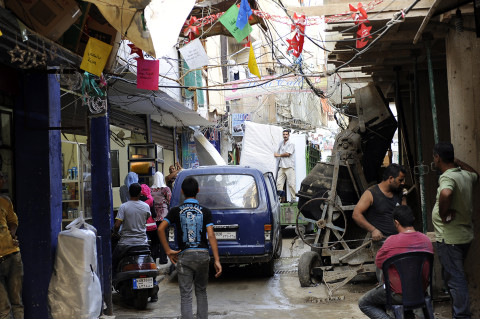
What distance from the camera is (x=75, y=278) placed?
6.62m

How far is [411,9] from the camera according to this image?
720 cm

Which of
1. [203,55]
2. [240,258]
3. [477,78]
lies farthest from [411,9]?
[240,258]

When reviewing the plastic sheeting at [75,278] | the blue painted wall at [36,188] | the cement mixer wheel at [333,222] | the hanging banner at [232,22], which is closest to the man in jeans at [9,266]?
the plastic sheeting at [75,278]

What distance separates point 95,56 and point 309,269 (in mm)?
5209

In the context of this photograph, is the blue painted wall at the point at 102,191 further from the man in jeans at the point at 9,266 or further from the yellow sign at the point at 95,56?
the yellow sign at the point at 95,56

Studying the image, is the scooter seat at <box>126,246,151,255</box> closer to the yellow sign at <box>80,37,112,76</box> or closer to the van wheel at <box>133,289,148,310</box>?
the van wheel at <box>133,289,148,310</box>

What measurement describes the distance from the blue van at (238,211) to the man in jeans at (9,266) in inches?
157

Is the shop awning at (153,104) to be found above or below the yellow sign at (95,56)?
above

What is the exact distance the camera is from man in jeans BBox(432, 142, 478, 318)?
229 inches

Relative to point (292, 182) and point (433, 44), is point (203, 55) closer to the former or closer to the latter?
point (433, 44)

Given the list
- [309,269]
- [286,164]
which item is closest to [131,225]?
[309,269]

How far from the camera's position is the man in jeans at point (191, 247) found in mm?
6191

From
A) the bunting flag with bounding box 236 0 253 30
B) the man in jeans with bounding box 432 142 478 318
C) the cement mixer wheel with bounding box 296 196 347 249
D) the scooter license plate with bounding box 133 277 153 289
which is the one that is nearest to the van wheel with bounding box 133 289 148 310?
the scooter license plate with bounding box 133 277 153 289

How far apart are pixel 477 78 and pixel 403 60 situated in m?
3.88
